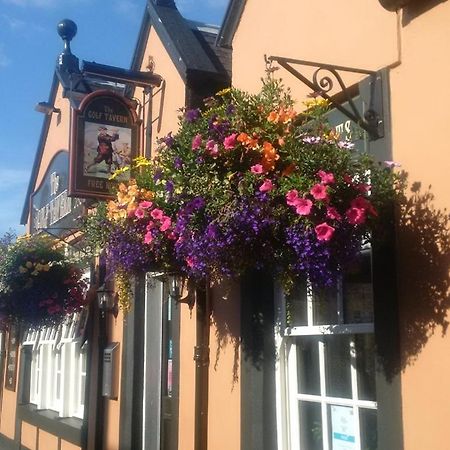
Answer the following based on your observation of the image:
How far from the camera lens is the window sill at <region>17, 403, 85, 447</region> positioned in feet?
29.5

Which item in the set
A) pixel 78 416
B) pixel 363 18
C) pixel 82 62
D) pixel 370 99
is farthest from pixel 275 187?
pixel 78 416

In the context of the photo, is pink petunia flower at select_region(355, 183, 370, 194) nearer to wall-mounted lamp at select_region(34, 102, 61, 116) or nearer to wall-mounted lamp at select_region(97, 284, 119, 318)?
wall-mounted lamp at select_region(97, 284, 119, 318)

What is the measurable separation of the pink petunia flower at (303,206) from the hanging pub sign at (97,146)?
12.4 ft

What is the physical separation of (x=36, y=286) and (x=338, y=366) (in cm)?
471

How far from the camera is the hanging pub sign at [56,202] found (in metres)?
10.1

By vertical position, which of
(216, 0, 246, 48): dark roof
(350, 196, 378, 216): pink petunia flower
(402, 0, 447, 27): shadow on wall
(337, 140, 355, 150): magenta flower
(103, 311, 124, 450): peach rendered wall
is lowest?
(103, 311, 124, 450): peach rendered wall

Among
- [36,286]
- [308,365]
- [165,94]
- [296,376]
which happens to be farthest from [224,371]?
[165,94]

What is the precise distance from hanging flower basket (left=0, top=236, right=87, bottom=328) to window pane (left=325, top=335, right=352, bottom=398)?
4435 mm

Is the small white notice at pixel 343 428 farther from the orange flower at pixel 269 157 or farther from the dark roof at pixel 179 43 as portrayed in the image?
the dark roof at pixel 179 43

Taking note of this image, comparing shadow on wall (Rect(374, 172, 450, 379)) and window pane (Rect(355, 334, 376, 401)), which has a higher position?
shadow on wall (Rect(374, 172, 450, 379))

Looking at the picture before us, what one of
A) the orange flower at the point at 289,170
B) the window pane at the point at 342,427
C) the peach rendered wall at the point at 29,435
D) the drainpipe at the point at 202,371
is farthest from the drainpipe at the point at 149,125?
the peach rendered wall at the point at 29,435

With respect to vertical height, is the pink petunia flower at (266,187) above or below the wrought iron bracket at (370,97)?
below

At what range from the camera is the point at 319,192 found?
378cm

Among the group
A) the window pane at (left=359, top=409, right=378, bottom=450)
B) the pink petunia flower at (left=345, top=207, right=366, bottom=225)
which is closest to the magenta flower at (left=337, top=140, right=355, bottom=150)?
the pink petunia flower at (left=345, top=207, right=366, bottom=225)
